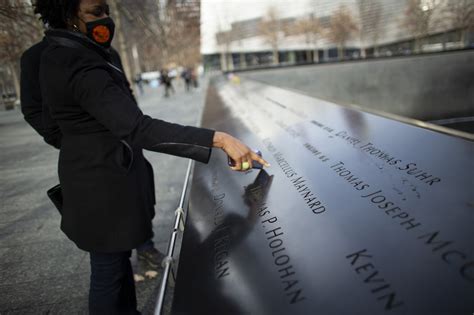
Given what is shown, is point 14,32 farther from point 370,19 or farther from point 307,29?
point 307,29

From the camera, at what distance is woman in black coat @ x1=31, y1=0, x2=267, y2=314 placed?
132 centimetres

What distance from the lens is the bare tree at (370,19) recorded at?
43.1 metres

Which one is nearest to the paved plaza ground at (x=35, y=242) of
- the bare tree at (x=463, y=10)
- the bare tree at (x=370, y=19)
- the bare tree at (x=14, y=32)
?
the bare tree at (x=14, y=32)

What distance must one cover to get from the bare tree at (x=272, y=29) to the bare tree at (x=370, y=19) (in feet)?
38.3

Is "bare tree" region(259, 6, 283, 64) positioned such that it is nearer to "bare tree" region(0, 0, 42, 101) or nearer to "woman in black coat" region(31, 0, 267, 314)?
"bare tree" region(0, 0, 42, 101)

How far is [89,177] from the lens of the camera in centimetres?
158

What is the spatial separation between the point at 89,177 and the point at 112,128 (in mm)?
394

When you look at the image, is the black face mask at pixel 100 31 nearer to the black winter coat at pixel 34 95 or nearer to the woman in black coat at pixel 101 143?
the woman in black coat at pixel 101 143

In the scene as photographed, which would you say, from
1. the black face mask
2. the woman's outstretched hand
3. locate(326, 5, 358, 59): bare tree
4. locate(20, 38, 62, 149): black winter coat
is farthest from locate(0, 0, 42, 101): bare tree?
locate(326, 5, 358, 59): bare tree

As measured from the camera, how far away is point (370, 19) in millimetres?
44406

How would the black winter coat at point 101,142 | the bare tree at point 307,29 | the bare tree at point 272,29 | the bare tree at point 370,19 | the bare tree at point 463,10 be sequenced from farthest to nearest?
the bare tree at point 272,29 → the bare tree at point 307,29 → the bare tree at point 370,19 → the bare tree at point 463,10 → the black winter coat at point 101,142

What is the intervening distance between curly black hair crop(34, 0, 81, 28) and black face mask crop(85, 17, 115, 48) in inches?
3.4

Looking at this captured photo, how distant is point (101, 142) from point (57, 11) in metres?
0.61

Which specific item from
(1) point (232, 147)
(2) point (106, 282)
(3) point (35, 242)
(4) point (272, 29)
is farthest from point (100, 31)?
(4) point (272, 29)
